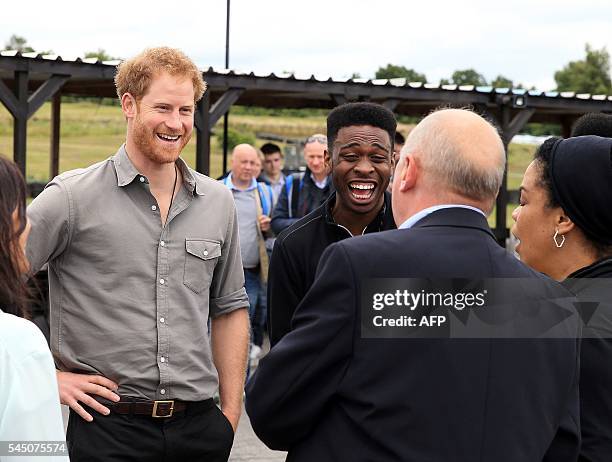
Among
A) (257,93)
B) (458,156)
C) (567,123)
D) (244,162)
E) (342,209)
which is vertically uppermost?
A: (458,156)

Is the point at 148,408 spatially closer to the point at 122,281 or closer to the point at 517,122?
the point at 122,281

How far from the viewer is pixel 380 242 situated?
7.41ft

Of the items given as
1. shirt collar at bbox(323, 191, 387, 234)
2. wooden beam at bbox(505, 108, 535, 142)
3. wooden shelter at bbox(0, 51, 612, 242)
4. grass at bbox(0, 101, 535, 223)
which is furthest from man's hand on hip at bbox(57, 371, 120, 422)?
grass at bbox(0, 101, 535, 223)

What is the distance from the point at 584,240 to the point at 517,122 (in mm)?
11544

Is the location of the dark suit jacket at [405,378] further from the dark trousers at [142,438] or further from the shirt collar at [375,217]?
the shirt collar at [375,217]

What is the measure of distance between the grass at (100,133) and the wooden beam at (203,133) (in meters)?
19.8

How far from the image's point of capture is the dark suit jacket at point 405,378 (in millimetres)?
2223

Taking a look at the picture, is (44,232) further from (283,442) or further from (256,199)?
(256,199)

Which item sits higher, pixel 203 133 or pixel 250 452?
pixel 203 133

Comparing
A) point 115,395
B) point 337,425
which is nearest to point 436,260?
point 337,425

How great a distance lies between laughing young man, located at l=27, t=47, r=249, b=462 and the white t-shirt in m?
1.30

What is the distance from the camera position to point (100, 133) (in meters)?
41.0

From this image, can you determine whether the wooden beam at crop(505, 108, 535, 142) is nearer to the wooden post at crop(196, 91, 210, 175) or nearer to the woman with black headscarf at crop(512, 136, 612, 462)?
the wooden post at crop(196, 91, 210, 175)

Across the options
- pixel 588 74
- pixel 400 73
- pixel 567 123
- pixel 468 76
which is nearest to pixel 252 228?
pixel 567 123
